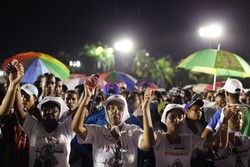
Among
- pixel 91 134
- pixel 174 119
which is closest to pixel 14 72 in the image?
pixel 91 134

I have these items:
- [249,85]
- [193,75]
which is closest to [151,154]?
[249,85]

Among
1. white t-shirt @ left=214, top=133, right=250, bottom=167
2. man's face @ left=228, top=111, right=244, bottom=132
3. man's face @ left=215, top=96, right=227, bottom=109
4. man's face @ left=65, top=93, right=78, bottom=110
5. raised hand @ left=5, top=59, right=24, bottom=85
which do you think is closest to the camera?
raised hand @ left=5, top=59, right=24, bottom=85

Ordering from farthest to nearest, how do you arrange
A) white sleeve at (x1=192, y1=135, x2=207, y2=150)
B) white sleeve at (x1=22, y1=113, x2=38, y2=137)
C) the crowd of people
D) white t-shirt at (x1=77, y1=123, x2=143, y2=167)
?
1. white sleeve at (x1=192, y1=135, x2=207, y2=150)
2. white sleeve at (x1=22, y1=113, x2=38, y2=137)
3. white t-shirt at (x1=77, y1=123, x2=143, y2=167)
4. the crowd of people

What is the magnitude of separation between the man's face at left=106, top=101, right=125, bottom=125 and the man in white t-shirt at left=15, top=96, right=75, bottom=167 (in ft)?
1.73

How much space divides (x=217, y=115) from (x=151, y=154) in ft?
3.40

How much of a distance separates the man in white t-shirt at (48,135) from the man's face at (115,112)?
1.73ft

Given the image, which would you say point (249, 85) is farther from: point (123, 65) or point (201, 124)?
point (123, 65)

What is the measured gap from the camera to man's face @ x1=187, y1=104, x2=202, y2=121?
5699 mm

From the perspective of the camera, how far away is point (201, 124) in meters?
5.82

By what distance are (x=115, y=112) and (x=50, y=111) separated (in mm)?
822

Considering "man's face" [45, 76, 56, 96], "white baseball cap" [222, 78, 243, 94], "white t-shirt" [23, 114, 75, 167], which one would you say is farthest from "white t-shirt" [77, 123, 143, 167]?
"man's face" [45, 76, 56, 96]

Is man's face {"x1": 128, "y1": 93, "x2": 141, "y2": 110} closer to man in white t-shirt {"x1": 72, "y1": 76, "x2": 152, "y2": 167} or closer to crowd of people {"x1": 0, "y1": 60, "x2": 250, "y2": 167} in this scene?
crowd of people {"x1": 0, "y1": 60, "x2": 250, "y2": 167}

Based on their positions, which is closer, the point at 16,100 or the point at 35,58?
the point at 16,100

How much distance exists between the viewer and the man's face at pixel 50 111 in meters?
4.69
